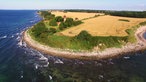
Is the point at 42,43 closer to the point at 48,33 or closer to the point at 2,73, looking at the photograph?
the point at 48,33

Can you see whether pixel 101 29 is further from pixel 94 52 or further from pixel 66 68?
pixel 66 68

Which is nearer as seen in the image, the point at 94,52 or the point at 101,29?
the point at 94,52

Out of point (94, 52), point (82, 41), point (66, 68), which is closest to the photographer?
point (66, 68)

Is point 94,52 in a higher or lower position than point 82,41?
lower

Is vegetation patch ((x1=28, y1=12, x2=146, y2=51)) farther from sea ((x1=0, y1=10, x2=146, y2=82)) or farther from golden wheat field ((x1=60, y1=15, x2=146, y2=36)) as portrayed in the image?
sea ((x1=0, y1=10, x2=146, y2=82))

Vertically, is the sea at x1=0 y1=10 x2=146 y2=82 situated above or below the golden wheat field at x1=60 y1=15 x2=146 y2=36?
below

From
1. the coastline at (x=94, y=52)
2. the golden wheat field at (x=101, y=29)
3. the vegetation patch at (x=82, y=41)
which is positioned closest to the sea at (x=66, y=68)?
the coastline at (x=94, y=52)

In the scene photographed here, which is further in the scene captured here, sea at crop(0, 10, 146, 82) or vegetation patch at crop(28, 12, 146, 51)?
vegetation patch at crop(28, 12, 146, 51)

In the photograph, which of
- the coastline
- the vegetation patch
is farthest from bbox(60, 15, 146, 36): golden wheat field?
the coastline

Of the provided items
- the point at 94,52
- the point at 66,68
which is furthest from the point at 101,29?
the point at 66,68

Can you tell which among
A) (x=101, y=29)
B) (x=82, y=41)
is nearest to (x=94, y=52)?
(x=82, y=41)

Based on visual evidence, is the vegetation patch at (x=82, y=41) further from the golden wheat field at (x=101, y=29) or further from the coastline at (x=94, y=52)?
the golden wheat field at (x=101, y=29)

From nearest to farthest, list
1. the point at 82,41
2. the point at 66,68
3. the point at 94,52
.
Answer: the point at 66,68 < the point at 94,52 < the point at 82,41

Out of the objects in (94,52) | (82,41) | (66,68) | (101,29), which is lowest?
Answer: (66,68)
